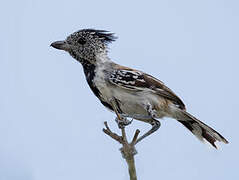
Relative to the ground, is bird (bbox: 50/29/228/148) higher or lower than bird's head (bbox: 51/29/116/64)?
lower

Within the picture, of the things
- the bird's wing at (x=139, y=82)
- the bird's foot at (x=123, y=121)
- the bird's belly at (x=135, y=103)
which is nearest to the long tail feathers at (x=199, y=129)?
the bird's wing at (x=139, y=82)

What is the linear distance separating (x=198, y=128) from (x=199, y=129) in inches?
0.8

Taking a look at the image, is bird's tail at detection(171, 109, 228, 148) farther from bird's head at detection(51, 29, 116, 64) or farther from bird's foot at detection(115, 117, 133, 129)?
bird's head at detection(51, 29, 116, 64)

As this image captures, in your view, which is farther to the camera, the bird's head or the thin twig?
the bird's head

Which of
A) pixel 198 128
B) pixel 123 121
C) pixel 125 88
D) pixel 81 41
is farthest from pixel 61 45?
pixel 198 128

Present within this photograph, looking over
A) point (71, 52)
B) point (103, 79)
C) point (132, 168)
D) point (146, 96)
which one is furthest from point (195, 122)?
point (132, 168)

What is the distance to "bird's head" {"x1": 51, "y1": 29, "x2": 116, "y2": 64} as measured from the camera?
711 cm

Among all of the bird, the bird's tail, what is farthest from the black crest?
the bird's tail

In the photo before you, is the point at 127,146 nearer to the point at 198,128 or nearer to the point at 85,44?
the point at 198,128

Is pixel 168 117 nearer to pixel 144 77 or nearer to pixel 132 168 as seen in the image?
pixel 144 77

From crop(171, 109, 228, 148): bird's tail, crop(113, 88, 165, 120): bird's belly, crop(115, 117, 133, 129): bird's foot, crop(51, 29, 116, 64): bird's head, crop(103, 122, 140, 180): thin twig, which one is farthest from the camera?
crop(51, 29, 116, 64): bird's head

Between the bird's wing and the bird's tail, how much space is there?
0.13 m

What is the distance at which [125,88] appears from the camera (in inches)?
259

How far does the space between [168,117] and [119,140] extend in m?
1.97
